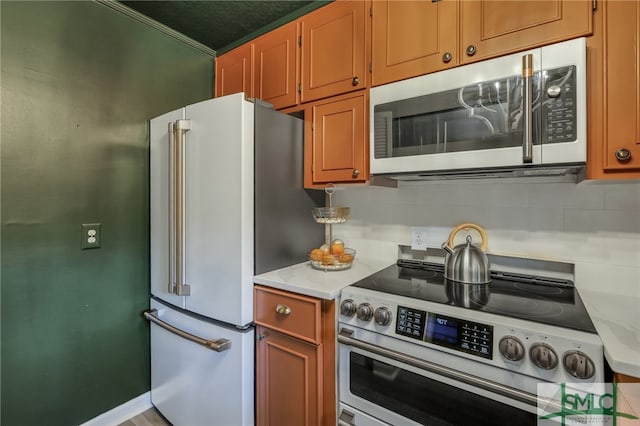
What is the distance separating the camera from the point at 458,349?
3.12 ft

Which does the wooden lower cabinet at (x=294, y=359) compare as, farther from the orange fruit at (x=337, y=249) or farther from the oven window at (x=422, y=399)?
the orange fruit at (x=337, y=249)

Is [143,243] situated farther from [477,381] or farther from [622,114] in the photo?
[622,114]

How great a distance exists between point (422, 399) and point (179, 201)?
1.40m

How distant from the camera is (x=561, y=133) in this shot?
0.98m

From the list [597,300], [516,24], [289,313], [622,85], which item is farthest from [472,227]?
[289,313]

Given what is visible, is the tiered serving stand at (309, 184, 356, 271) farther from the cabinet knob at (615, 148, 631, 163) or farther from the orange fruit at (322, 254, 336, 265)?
the cabinet knob at (615, 148, 631, 163)

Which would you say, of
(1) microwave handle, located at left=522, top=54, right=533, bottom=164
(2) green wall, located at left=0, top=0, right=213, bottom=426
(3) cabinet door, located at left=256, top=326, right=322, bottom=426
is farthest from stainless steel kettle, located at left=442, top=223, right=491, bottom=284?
(2) green wall, located at left=0, top=0, right=213, bottom=426

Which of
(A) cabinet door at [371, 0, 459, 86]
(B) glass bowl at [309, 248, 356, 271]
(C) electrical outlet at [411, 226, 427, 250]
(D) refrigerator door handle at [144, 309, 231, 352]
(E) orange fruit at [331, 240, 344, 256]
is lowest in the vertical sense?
(D) refrigerator door handle at [144, 309, 231, 352]

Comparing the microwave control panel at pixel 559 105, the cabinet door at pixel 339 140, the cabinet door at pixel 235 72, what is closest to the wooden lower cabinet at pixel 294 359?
the cabinet door at pixel 339 140

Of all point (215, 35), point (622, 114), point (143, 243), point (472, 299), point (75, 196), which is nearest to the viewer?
point (622, 114)

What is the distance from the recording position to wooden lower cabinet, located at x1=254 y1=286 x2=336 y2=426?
123 centimetres

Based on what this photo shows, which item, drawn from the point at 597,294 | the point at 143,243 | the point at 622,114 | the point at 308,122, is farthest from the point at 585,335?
the point at 143,243

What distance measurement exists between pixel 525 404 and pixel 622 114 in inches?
38.0

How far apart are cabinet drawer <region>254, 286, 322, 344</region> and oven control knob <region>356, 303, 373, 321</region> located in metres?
0.17
